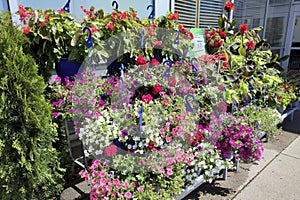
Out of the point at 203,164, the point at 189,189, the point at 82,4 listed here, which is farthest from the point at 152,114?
the point at 82,4

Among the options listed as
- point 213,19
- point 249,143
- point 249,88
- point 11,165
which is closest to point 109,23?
point 11,165

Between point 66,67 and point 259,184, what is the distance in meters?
2.05

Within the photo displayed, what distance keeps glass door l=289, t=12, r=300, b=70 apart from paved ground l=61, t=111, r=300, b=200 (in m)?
2.88

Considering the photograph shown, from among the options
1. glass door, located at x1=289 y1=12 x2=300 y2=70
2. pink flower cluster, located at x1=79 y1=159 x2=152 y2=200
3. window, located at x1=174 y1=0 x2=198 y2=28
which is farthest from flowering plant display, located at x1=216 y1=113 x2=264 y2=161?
glass door, located at x1=289 y1=12 x2=300 y2=70

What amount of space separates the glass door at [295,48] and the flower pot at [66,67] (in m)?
4.67

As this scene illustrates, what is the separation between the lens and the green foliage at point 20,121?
51.8 inches

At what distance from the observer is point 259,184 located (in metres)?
2.03

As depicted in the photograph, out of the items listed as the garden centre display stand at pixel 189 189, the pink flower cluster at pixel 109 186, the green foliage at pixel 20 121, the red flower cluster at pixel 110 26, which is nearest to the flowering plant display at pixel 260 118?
the garden centre display stand at pixel 189 189

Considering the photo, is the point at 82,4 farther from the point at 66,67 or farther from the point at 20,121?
the point at 20,121

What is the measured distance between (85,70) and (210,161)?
47.9 inches

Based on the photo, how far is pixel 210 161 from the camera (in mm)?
1626

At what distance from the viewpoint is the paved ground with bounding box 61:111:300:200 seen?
188 centimetres

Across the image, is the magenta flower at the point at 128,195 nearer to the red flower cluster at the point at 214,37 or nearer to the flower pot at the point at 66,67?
the flower pot at the point at 66,67

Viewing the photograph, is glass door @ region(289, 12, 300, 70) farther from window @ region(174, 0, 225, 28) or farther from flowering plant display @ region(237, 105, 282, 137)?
flowering plant display @ region(237, 105, 282, 137)
